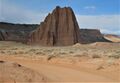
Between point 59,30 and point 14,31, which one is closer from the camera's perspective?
point 59,30

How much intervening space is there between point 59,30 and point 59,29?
0.32 metres

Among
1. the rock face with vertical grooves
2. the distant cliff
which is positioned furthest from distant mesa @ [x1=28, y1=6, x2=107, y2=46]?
the distant cliff

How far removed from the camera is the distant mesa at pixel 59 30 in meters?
86.0

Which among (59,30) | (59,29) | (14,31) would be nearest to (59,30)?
(59,30)

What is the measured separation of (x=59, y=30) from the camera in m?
87.2

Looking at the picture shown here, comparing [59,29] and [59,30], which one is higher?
[59,29]

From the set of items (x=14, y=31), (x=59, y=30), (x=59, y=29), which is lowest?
(x=59, y=30)

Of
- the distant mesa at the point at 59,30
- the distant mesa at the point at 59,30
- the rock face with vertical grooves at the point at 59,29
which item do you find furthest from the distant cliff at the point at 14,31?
the rock face with vertical grooves at the point at 59,29

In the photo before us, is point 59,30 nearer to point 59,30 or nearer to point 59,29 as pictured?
point 59,30

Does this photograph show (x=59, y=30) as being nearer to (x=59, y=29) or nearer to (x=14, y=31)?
(x=59, y=29)

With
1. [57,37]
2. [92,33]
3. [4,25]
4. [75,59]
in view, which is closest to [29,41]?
[57,37]

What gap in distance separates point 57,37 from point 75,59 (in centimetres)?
6547

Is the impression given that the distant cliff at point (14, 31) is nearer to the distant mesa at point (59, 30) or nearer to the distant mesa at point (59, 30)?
the distant mesa at point (59, 30)

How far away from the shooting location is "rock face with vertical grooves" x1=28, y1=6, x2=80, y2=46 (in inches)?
3386
